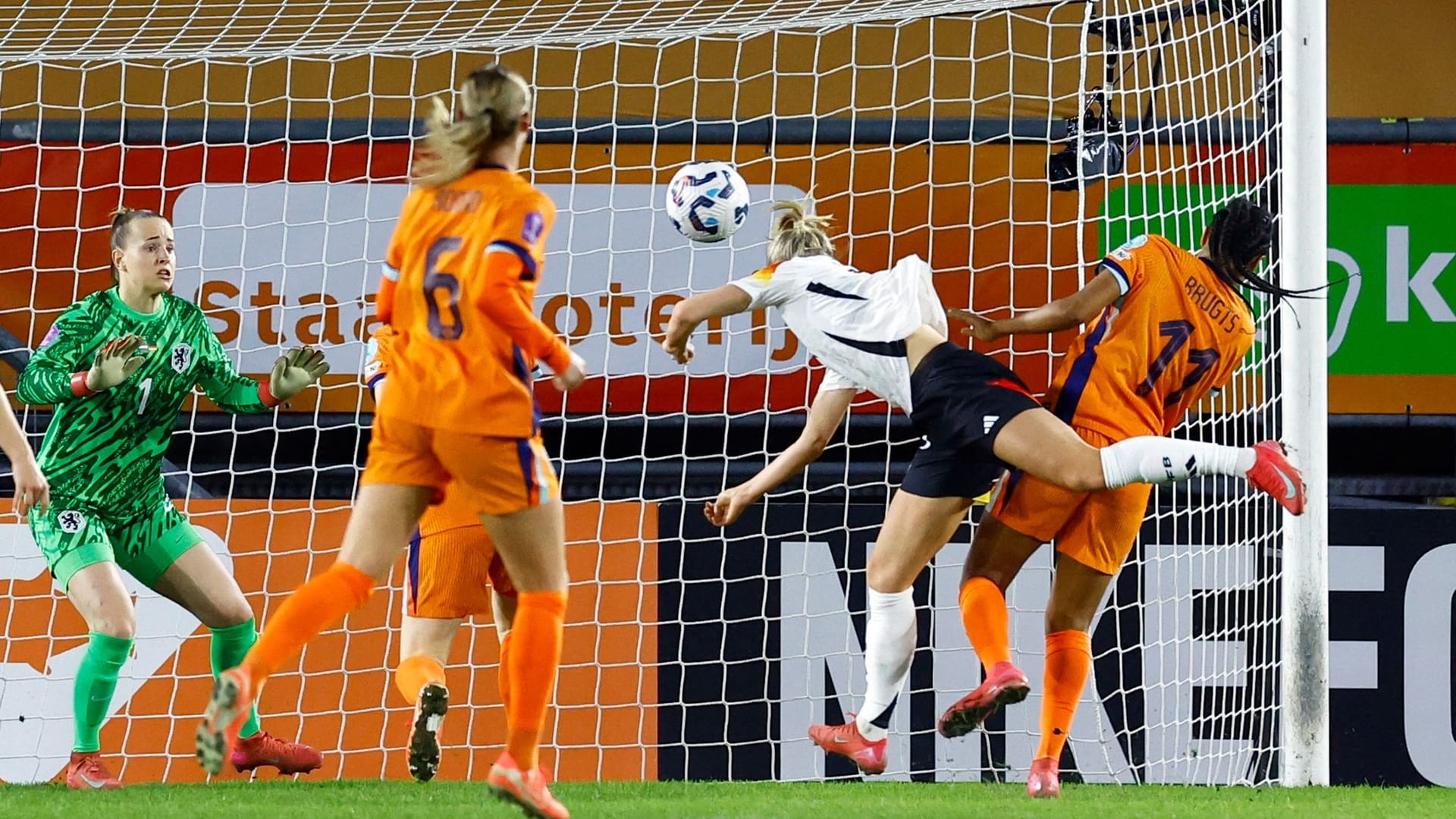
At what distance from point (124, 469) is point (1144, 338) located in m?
2.96

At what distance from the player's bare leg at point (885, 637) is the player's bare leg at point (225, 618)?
158 centimetres

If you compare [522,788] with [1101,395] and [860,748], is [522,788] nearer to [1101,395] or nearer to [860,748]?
[860,748]

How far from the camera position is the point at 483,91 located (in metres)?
3.39

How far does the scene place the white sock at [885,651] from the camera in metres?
4.84

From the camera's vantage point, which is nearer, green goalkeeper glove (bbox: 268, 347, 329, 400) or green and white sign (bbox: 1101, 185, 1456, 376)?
green goalkeeper glove (bbox: 268, 347, 329, 400)

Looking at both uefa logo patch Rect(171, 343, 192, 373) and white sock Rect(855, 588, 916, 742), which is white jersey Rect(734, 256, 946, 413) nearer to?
white sock Rect(855, 588, 916, 742)

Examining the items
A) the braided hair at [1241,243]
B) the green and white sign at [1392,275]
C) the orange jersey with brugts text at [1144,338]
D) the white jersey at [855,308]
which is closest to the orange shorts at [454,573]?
the white jersey at [855,308]

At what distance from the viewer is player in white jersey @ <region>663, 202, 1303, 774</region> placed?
4.34 m

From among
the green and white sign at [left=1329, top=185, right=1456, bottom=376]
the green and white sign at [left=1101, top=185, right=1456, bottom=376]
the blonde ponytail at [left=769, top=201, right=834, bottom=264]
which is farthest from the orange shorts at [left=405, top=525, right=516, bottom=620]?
the green and white sign at [left=1329, top=185, right=1456, bottom=376]

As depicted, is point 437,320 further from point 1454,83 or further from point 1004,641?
point 1454,83

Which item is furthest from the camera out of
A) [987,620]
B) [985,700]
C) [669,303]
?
[669,303]

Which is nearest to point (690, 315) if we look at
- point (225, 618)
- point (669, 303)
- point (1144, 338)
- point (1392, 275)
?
point (1144, 338)

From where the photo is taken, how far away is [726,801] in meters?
4.40

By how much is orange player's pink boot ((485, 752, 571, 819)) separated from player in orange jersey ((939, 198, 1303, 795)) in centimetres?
164
